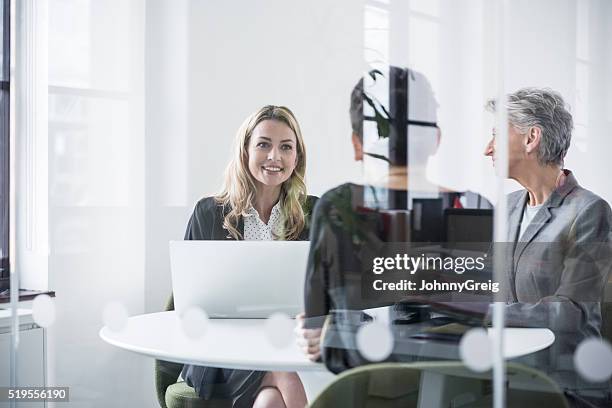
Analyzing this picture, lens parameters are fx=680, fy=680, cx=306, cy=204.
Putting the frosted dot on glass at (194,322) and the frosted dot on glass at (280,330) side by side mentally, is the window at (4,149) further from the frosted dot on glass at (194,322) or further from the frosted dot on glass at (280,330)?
the frosted dot on glass at (280,330)

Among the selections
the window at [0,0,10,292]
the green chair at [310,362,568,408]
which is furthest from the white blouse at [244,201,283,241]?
the window at [0,0,10,292]

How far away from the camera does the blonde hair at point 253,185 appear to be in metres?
2.04

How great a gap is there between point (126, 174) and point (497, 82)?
133 centimetres

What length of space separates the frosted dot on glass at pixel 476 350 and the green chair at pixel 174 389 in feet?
2.54

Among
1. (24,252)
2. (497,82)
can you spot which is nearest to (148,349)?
(24,252)

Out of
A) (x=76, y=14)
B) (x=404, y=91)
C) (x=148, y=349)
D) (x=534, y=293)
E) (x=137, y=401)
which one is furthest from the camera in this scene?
(x=76, y=14)

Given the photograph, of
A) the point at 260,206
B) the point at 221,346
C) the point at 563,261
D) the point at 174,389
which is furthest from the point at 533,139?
the point at 174,389

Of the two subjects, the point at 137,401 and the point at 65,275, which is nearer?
the point at 137,401

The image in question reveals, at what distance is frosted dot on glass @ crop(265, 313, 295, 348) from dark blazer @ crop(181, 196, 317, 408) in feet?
0.39

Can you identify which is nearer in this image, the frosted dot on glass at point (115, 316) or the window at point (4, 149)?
the frosted dot on glass at point (115, 316)

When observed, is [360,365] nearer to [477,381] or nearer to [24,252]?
[477,381]

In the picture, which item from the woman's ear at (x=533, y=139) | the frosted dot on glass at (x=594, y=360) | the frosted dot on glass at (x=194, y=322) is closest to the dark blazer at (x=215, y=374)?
the frosted dot on glass at (x=194, y=322)

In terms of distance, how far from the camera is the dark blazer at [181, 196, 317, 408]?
82.3 inches

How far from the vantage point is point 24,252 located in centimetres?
261
